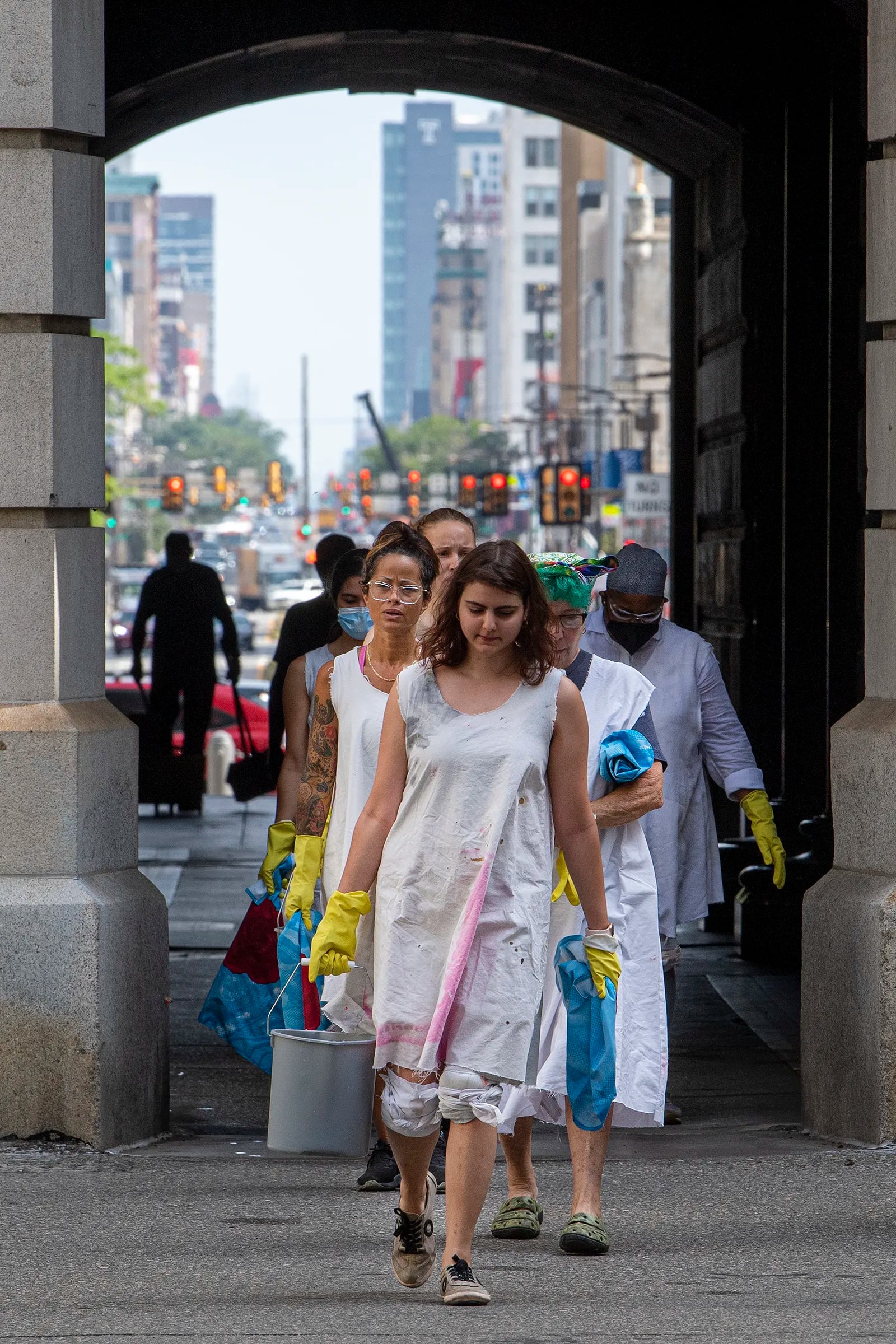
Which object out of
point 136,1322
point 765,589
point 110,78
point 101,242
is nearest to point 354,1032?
point 136,1322


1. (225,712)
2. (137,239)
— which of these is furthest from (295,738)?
(137,239)

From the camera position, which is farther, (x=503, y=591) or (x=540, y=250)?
(x=540, y=250)

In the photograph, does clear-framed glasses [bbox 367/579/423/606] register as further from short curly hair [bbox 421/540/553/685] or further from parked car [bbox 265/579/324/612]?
parked car [bbox 265/579/324/612]

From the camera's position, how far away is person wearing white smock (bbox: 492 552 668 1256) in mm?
5715

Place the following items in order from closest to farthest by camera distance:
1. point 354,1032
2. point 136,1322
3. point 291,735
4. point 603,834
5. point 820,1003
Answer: point 136,1322
point 354,1032
point 603,834
point 820,1003
point 291,735

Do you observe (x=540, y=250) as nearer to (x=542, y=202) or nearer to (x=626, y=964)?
(x=542, y=202)

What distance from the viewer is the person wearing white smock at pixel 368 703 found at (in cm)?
601

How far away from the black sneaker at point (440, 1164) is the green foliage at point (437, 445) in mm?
97390

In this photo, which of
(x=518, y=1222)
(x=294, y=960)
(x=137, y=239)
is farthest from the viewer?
(x=137, y=239)

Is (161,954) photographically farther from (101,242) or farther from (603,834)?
(101,242)

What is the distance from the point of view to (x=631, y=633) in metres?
7.36

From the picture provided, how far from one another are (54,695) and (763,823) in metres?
2.64

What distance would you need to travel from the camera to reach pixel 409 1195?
5000 mm

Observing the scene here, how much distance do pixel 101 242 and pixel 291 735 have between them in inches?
73.0
